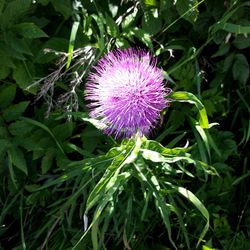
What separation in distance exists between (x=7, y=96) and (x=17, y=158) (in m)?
0.23

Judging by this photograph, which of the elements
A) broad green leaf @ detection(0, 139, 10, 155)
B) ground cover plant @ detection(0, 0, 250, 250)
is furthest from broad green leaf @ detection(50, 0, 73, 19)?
broad green leaf @ detection(0, 139, 10, 155)

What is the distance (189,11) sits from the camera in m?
1.72

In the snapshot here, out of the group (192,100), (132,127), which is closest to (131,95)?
(132,127)

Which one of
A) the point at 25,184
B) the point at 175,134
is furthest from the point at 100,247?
Result: the point at 175,134

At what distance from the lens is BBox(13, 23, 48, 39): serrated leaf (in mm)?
1639

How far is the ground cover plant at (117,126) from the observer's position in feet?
5.39

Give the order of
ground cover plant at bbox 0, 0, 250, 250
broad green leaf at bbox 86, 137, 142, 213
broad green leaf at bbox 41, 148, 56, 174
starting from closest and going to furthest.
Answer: broad green leaf at bbox 86, 137, 142, 213
ground cover plant at bbox 0, 0, 250, 250
broad green leaf at bbox 41, 148, 56, 174

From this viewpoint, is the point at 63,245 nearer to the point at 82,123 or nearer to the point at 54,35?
the point at 82,123

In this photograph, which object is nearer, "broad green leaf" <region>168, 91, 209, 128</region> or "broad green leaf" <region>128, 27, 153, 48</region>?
"broad green leaf" <region>168, 91, 209, 128</region>

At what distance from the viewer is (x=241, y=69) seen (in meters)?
1.77

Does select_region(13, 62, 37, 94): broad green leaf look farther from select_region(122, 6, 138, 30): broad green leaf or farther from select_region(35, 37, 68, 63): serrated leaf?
select_region(122, 6, 138, 30): broad green leaf

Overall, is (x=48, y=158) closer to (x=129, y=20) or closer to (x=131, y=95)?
(x=131, y=95)

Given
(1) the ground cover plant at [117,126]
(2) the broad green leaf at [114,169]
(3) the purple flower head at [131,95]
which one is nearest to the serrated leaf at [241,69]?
(1) the ground cover plant at [117,126]

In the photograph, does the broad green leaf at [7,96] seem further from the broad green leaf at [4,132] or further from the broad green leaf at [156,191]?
the broad green leaf at [156,191]
